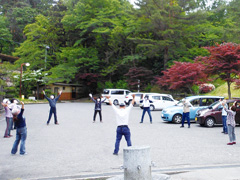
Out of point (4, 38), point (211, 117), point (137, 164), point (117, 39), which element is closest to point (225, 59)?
point (211, 117)

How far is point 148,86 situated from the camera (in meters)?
41.8

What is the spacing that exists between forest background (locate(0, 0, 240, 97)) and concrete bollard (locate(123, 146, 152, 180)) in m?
29.9

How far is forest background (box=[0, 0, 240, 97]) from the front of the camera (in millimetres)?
39781

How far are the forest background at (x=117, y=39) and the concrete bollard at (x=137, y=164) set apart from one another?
2985 centimetres

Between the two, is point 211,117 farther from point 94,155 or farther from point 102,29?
point 102,29

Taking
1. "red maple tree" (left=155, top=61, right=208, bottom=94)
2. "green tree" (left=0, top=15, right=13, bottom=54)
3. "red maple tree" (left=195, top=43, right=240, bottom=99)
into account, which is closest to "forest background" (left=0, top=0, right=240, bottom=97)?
"green tree" (left=0, top=15, right=13, bottom=54)

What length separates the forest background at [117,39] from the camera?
39.8 meters

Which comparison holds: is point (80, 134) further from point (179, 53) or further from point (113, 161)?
point (179, 53)

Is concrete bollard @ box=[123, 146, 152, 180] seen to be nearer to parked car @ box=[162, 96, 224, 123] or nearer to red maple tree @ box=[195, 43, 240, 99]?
parked car @ box=[162, 96, 224, 123]

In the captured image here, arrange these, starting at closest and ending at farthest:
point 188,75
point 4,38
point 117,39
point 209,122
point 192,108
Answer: point 209,122
point 192,108
point 188,75
point 117,39
point 4,38

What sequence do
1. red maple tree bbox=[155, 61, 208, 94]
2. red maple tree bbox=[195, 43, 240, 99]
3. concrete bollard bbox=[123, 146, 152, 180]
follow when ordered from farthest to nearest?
red maple tree bbox=[155, 61, 208, 94]
red maple tree bbox=[195, 43, 240, 99]
concrete bollard bbox=[123, 146, 152, 180]

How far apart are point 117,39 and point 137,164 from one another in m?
40.7

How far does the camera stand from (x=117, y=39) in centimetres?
4516

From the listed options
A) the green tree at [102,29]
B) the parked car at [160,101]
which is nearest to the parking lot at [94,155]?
the parked car at [160,101]
